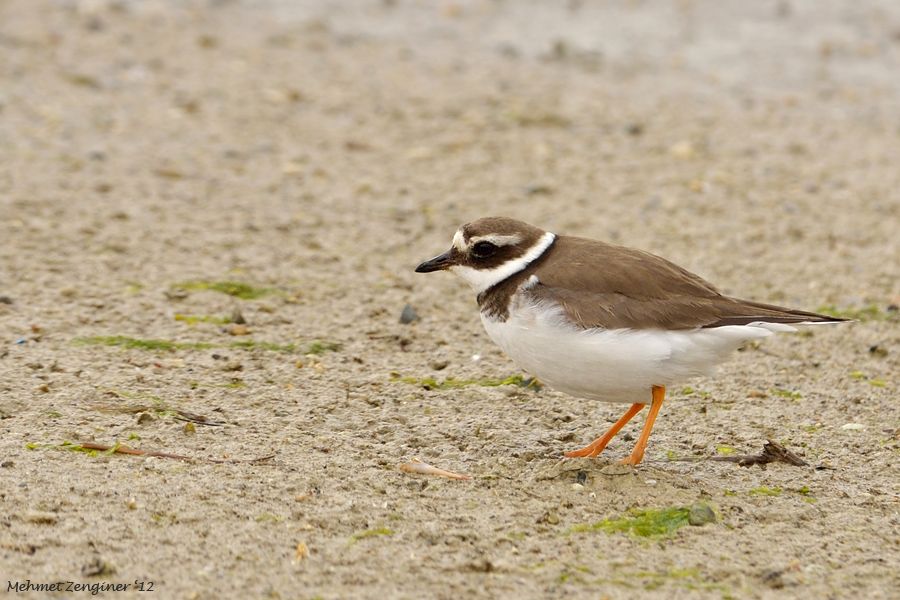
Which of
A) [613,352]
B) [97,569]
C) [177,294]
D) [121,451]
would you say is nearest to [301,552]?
[97,569]

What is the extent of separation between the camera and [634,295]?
6.14m

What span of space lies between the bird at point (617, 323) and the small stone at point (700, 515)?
23.4 inches

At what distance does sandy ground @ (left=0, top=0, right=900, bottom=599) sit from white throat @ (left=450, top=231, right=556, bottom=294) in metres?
0.75

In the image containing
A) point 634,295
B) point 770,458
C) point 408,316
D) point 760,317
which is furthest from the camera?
point 408,316

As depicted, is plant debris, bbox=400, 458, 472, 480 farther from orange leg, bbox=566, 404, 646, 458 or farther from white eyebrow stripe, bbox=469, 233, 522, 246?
white eyebrow stripe, bbox=469, 233, 522, 246

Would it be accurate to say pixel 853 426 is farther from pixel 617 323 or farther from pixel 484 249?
pixel 484 249

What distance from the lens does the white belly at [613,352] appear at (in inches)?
233

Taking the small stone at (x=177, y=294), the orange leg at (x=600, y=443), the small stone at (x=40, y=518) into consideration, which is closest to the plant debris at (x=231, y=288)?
the small stone at (x=177, y=294)

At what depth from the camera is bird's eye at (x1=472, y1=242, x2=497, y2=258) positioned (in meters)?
6.57

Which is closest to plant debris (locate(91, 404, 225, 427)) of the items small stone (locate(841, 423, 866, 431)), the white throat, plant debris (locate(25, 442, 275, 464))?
plant debris (locate(25, 442, 275, 464))

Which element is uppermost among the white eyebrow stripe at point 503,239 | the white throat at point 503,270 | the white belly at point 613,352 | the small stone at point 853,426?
the white eyebrow stripe at point 503,239

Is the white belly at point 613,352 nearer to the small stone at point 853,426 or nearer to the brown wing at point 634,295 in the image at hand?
the brown wing at point 634,295

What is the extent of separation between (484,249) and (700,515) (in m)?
1.77

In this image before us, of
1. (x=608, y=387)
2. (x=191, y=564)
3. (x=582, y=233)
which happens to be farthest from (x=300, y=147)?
(x=191, y=564)
